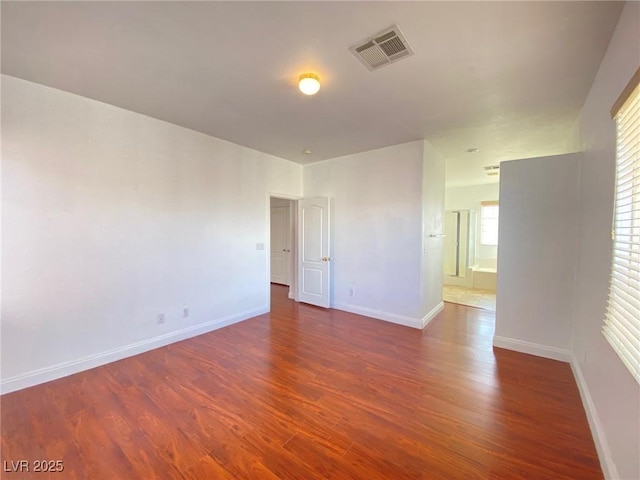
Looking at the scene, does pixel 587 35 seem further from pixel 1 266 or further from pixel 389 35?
pixel 1 266

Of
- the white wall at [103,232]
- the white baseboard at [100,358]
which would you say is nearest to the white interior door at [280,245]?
the white wall at [103,232]

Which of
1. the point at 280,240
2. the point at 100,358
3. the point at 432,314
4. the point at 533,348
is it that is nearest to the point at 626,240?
the point at 533,348

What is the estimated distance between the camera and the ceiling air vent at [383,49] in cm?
180

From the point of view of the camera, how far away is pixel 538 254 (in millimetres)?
3076

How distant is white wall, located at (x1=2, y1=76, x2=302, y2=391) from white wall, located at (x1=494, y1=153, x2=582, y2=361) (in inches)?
146

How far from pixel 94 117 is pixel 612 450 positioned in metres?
4.85

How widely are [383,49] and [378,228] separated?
2.79 meters

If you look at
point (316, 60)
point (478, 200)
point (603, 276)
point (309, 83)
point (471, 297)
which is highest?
point (316, 60)

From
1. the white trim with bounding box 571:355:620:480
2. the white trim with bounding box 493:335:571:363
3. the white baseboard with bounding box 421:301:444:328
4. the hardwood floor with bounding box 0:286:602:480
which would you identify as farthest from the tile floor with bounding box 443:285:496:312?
the white trim with bounding box 571:355:620:480

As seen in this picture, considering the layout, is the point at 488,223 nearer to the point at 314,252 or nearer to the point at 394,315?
the point at 394,315

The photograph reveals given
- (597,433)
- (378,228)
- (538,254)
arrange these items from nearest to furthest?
(597,433) < (538,254) < (378,228)

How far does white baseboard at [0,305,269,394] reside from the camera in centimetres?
234

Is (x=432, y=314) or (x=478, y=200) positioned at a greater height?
(x=478, y=200)

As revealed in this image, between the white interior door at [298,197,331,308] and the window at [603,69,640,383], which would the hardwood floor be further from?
the white interior door at [298,197,331,308]
